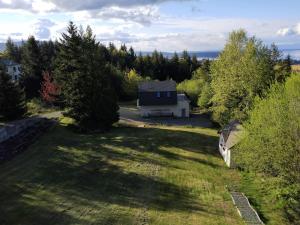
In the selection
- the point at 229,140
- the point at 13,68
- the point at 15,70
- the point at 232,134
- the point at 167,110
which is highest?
the point at 13,68

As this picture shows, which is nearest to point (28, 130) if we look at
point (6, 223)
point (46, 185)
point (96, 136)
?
point (96, 136)

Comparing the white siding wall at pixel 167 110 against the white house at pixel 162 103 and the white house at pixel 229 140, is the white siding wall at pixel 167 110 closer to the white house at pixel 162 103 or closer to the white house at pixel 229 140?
the white house at pixel 162 103

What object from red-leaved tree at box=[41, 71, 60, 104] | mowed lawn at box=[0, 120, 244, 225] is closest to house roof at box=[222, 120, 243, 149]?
mowed lawn at box=[0, 120, 244, 225]

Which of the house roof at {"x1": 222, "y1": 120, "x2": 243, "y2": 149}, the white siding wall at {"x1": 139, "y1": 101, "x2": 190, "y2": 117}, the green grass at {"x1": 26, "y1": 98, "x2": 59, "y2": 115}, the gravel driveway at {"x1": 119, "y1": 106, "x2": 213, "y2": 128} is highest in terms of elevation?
the house roof at {"x1": 222, "y1": 120, "x2": 243, "y2": 149}

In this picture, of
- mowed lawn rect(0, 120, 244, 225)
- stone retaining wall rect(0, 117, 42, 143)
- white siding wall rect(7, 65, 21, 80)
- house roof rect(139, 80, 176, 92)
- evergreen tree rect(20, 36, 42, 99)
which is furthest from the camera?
white siding wall rect(7, 65, 21, 80)

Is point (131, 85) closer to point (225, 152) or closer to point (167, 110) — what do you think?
point (167, 110)

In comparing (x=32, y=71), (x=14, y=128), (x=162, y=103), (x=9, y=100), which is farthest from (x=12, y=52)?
(x=14, y=128)

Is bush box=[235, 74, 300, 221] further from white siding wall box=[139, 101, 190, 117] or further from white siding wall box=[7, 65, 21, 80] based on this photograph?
white siding wall box=[7, 65, 21, 80]
